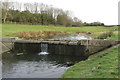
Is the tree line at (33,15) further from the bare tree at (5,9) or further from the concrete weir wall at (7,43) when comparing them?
the concrete weir wall at (7,43)

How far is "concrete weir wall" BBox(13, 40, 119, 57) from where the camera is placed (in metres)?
24.4

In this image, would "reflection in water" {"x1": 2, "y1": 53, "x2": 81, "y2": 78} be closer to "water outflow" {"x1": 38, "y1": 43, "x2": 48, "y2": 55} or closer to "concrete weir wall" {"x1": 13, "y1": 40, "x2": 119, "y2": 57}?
"concrete weir wall" {"x1": 13, "y1": 40, "x2": 119, "y2": 57}

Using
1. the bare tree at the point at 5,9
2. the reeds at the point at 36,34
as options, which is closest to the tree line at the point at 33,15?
the bare tree at the point at 5,9

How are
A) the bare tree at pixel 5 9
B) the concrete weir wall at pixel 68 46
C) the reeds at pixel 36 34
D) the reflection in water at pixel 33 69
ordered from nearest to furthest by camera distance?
the reflection in water at pixel 33 69, the concrete weir wall at pixel 68 46, the reeds at pixel 36 34, the bare tree at pixel 5 9

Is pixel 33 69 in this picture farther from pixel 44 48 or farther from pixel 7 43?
pixel 7 43

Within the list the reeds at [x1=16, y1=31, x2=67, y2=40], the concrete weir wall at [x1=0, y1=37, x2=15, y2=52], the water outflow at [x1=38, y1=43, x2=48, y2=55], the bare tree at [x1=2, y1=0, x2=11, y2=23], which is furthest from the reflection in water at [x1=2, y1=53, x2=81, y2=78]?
the bare tree at [x1=2, y1=0, x2=11, y2=23]

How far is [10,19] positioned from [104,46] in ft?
198

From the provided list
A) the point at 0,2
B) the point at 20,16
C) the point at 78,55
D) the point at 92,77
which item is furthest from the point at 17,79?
the point at 20,16


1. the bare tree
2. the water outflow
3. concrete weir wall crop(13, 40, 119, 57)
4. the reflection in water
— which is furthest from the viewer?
the bare tree

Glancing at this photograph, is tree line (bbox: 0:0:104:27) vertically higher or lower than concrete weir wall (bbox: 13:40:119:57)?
higher

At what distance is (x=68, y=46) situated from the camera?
26.4 metres

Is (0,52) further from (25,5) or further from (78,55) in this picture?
(25,5)

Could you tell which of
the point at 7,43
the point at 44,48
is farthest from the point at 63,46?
the point at 7,43

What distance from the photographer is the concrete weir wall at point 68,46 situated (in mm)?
24406
